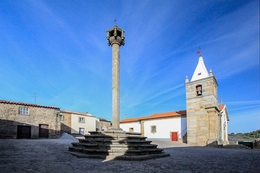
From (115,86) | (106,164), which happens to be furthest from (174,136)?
(106,164)

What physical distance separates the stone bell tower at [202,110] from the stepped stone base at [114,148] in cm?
1202

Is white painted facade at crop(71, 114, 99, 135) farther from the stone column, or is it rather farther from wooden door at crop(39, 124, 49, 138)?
the stone column

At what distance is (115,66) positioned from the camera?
11.7 meters

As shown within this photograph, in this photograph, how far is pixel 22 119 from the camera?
763 inches

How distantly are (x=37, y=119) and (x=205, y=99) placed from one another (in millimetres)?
19529

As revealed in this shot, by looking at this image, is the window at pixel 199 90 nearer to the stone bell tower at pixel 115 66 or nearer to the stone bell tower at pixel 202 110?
the stone bell tower at pixel 202 110

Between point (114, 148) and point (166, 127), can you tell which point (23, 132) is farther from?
point (166, 127)

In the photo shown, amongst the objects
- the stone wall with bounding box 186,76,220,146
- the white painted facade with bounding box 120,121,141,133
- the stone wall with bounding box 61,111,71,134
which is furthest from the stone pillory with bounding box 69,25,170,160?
the white painted facade with bounding box 120,121,141,133

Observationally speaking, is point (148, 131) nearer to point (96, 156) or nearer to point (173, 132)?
point (173, 132)

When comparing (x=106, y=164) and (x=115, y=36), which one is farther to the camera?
(x=115, y=36)

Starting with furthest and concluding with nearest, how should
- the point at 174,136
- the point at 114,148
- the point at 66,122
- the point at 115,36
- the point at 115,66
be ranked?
the point at 66,122, the point at 174,136, the point at 115,36, the point at 115,66, the point at 114,148

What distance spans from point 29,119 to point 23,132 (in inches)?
58.2

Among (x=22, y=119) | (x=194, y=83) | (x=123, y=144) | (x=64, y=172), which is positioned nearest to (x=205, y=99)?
(x=194, y=83)

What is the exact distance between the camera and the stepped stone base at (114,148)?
779 centimetres
